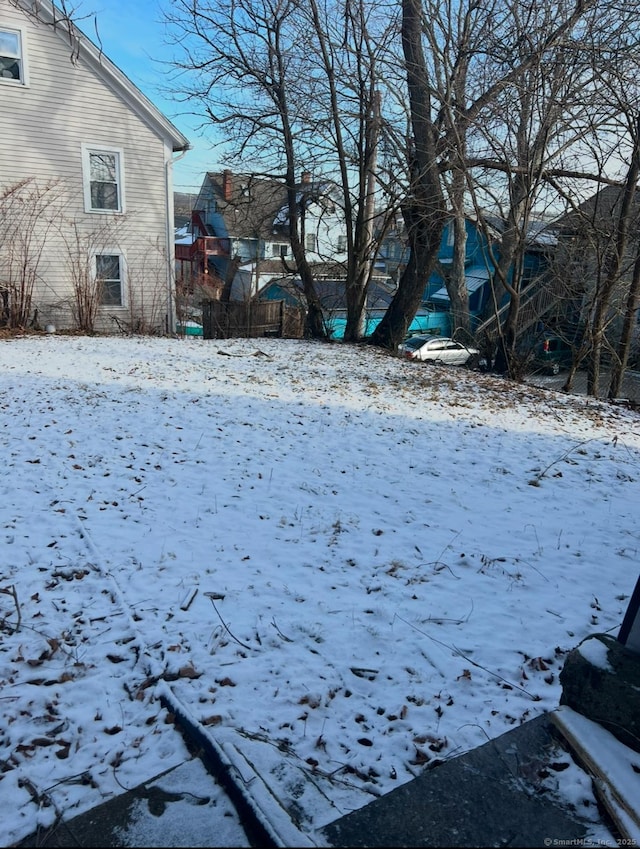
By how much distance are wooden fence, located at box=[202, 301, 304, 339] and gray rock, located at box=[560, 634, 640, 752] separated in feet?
45.5

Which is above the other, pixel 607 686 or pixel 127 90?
pixel 127 90

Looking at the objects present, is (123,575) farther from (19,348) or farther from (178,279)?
(178,279)

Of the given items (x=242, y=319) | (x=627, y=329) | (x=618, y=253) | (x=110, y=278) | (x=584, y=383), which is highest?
(x=618, y=253)

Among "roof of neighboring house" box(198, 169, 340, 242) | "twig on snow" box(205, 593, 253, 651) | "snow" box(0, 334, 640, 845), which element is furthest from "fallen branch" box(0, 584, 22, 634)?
"roof of neighboring house" box(198, 169, 340, 242)

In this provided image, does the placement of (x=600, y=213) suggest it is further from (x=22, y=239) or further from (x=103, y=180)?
(x=22, y=239)

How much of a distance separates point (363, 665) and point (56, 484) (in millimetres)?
3028

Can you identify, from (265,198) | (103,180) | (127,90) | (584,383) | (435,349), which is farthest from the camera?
(584,383)

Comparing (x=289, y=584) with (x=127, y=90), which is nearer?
(x=289, y=584)

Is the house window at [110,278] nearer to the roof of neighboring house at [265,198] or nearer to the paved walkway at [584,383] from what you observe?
the roof of neighboring house at [265,198]

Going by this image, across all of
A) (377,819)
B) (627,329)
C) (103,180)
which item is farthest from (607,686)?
(103,180)

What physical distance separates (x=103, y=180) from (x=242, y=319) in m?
4.84

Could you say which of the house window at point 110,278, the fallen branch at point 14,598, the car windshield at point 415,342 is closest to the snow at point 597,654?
the fallen branch at point 14,598

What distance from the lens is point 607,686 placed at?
6.72 feet

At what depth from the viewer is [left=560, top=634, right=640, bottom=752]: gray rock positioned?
6.54 ft
